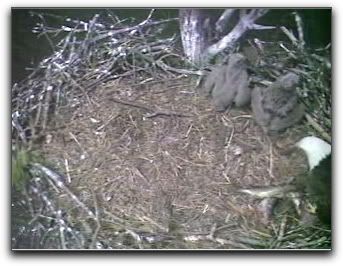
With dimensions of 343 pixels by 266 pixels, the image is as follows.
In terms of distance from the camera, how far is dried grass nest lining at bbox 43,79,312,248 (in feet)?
5.56

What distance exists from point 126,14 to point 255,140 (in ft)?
1.85

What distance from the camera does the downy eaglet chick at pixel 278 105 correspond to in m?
1.69

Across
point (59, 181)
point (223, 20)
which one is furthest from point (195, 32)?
point (59, 181)

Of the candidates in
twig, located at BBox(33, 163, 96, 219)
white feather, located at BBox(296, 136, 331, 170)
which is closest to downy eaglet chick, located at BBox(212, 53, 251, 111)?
white feather, located at BBox(296, 136, 331, 170)

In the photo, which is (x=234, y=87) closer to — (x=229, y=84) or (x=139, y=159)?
(x=229, y=84)

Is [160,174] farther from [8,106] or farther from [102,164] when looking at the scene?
[8,106]

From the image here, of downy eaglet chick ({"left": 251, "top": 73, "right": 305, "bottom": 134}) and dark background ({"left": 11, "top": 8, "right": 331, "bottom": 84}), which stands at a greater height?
dark background ({"left": 11, "top": 8, "right": 331, "bottom": 84})

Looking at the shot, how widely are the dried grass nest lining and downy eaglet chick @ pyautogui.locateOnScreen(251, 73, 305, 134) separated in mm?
31

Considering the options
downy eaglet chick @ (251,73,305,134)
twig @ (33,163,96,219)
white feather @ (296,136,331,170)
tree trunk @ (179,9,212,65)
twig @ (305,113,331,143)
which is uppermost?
tree trunk @ (179,9,212,65)

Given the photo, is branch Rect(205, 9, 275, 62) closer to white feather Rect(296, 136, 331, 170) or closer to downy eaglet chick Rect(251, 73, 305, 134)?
downy eaglet chick Rect(251, 73, 305, 134)

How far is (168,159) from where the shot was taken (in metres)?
1.70

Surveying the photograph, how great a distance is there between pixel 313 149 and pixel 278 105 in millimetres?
177

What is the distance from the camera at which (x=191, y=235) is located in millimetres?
1700
